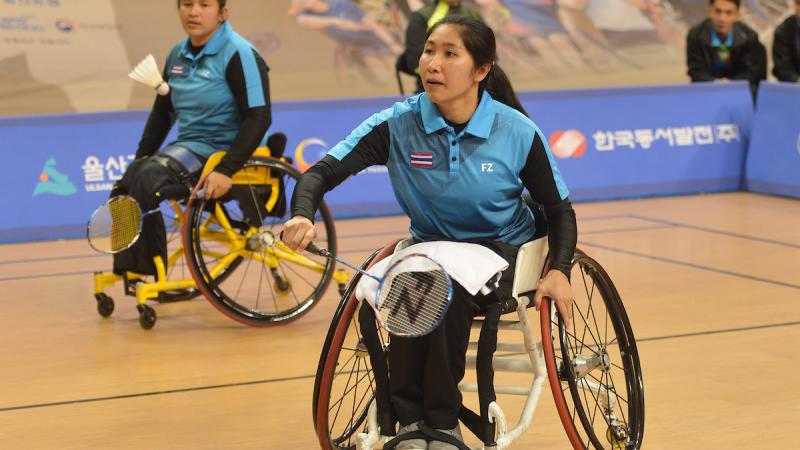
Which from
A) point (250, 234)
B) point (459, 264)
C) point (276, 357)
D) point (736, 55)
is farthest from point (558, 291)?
point (736, 55)

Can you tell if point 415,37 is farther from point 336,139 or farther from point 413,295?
point 413,295

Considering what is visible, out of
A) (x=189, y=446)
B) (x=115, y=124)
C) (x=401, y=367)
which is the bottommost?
(x=115, y=124)

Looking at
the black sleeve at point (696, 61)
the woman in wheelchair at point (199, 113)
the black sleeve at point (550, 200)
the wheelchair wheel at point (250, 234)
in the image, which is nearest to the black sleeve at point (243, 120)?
→ the woman in wheelchair at point (199, 113)

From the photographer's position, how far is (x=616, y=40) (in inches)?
482

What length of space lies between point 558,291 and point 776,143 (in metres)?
5.79

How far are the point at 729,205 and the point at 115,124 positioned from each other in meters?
3.82

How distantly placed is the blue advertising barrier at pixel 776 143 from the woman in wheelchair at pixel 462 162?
547 cm

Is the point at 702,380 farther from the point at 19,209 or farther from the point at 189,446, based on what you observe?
the point at 19,209

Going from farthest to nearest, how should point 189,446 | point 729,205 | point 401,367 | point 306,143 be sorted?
point 729,205 → point 306,143 → point 189,446 → point 401,367

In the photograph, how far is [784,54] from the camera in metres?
9.35

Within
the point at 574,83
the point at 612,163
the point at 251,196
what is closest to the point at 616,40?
the point at 574,83

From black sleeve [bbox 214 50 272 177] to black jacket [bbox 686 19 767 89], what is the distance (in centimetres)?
488

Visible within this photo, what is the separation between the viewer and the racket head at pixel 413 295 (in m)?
2.93

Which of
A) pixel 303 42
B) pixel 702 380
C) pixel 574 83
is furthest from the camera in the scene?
pixel 574 83
